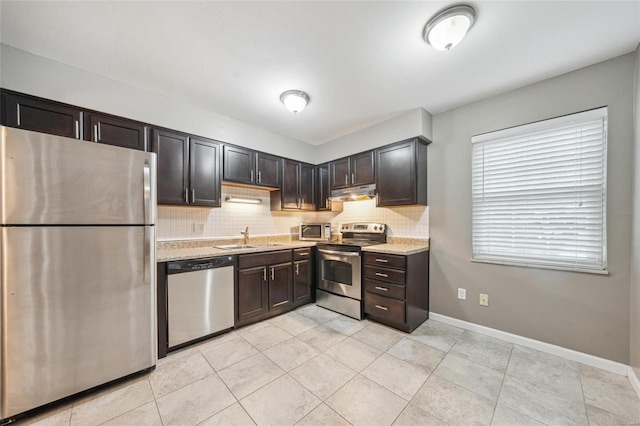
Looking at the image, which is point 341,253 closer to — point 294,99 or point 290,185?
point 290,185

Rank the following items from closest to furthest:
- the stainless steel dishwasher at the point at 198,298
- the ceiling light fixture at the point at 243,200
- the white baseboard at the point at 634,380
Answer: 1. the white baseboard at the point at 634,380
2. the stainless steel dishwasher at the point at 198,298
3. the ceiling light fixture at the point at 243,200

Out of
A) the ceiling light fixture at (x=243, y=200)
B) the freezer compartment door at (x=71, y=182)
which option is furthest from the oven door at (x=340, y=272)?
the freezer compartment door at (x=71, y=182)

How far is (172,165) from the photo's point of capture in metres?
2.54

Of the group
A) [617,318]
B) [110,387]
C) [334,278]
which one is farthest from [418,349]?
[110,387]

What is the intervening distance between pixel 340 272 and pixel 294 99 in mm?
2195

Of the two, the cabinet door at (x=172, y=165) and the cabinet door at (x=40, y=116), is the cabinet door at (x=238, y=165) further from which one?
the cabinet door at (x=40, y=116)

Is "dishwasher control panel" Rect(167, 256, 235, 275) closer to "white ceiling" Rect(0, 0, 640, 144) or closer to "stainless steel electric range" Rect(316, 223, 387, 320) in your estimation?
"stainless steel electric range" Rect(316, 223, 387, 320)

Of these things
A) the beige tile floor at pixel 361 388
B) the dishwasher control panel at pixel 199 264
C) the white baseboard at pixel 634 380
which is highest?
the dishwasher control panel at pixel 199 264

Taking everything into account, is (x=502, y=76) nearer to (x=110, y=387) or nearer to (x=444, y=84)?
(x=444, y=84)

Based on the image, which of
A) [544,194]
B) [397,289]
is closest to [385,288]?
[397,289]

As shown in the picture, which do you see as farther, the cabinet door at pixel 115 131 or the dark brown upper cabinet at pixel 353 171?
the dark brown upper cabinet at pixel 353 171

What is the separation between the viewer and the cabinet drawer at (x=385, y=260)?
8.61 ft

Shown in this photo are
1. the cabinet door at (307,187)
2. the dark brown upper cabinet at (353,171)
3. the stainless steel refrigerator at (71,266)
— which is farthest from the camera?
the cabinet door at (307,187)

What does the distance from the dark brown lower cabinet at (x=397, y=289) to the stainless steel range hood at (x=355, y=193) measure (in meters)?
0.87
